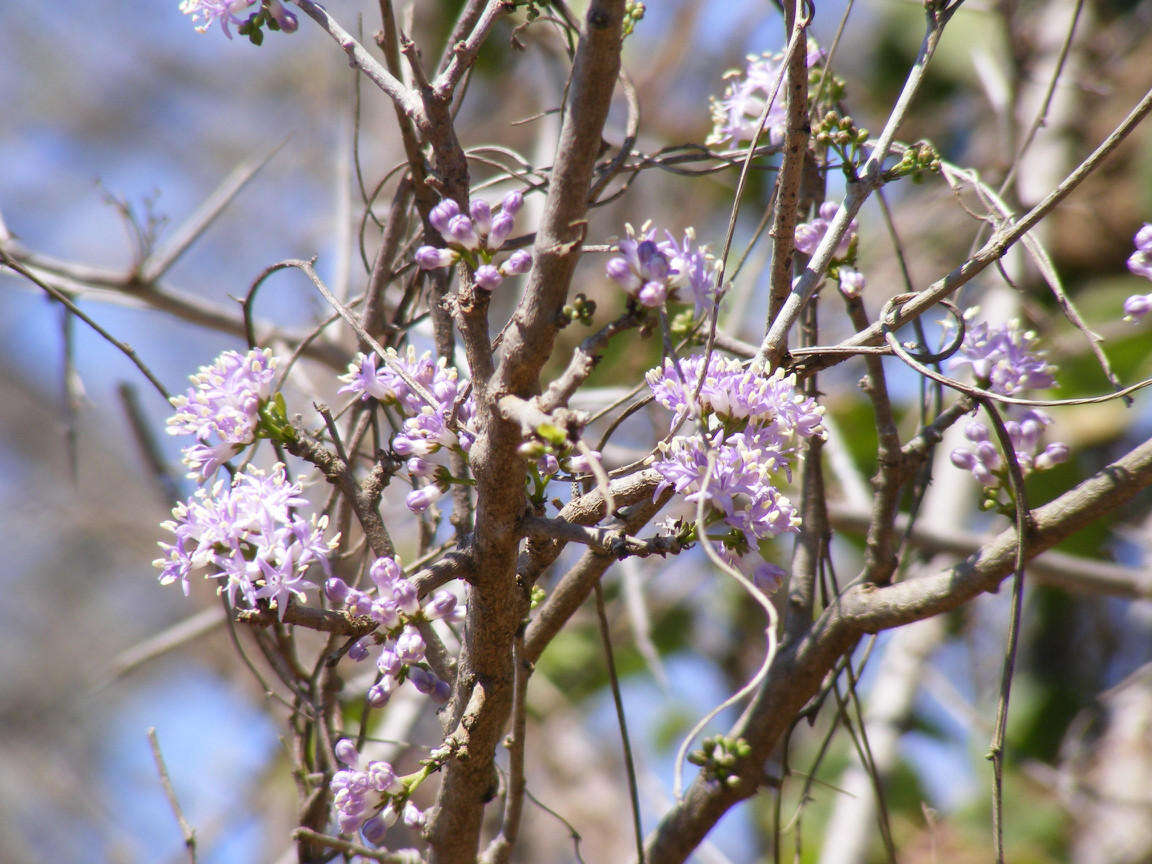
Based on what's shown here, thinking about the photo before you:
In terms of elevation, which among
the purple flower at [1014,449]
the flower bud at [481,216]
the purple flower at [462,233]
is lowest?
the purple flower at [462,233]

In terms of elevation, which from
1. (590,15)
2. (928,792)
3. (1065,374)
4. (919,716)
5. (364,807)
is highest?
(1065,374)

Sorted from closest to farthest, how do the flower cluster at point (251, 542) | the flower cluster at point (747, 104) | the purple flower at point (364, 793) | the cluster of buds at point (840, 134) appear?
the flower cluster at point (251, 542)
the purple flower at point (364, 793)
the cluster of buds at point (840, 134)
the flower cluster at point (747, 104)

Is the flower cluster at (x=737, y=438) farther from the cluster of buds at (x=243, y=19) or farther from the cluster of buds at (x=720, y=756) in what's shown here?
the cluster of buds at (x=243, y=19)

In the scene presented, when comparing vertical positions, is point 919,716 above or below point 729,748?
above

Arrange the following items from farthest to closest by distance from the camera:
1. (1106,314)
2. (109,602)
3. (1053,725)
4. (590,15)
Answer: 1. (109,602)
2. (1053,725)
3. (1106,314)
4. (590,15)

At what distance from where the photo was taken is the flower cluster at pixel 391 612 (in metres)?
0.80

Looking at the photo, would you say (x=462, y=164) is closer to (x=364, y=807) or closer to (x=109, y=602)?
(x=364, y=807)

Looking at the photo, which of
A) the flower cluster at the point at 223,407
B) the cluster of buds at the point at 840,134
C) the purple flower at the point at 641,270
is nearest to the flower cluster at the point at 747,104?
the cluster of buds at the point at 840,134

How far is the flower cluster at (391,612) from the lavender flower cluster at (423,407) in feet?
0.23

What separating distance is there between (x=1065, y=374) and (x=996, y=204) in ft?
6.99

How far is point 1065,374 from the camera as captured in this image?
115 inches

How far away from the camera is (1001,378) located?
3.37 ft

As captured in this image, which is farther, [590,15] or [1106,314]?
[1106,314]

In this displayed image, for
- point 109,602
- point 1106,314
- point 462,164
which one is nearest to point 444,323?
point 462,164
